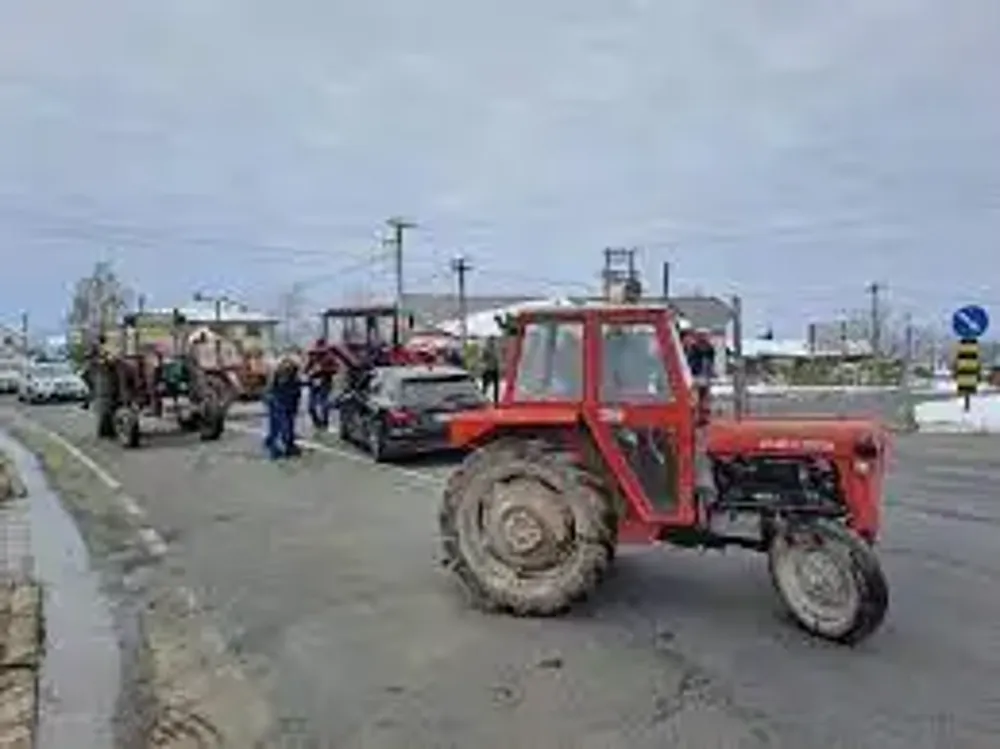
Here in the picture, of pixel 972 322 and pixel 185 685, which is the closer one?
pixel 185 685

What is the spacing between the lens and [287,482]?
22.3 meters

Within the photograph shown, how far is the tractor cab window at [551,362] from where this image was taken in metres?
11.8

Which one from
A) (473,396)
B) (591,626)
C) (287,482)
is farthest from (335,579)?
(473,396)

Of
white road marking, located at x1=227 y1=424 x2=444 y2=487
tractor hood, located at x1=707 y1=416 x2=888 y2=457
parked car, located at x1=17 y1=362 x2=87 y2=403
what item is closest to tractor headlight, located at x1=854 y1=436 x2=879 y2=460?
tractor hood, located at x1=707 y1=416 x2=888 y2=457

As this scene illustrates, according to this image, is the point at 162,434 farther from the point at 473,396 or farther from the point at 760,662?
the point at 760,662

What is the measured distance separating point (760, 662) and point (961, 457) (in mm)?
17499

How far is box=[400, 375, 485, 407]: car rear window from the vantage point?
26.3 meters

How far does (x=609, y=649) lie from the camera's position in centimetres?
1018

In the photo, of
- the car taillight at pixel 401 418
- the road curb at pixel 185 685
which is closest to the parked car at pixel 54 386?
the car taillight at pixel 401 418

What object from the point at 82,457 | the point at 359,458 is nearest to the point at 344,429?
the point at 359,458

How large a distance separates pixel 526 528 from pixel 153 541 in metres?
6.03

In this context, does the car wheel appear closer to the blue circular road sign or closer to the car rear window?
the car rear window

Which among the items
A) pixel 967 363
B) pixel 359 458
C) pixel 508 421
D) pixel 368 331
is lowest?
pixel 359 458

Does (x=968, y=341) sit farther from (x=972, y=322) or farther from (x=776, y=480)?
(x=776, y=480)
